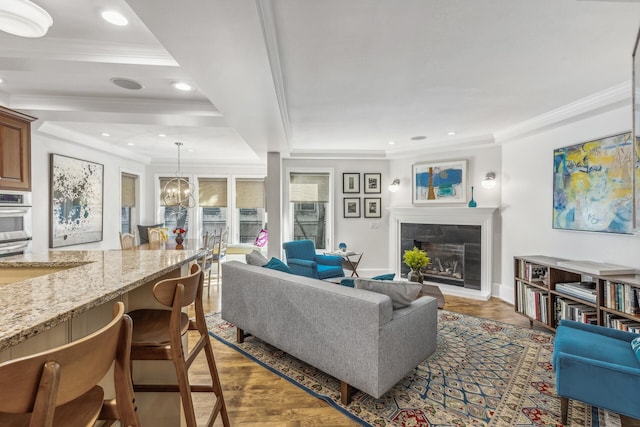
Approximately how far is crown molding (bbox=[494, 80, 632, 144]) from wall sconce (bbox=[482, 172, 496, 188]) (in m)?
0.54

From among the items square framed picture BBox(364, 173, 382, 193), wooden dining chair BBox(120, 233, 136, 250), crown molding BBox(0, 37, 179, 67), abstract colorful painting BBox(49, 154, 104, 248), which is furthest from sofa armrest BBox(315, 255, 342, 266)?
abstract colorful painting BBox(49, 154, 104, 248)

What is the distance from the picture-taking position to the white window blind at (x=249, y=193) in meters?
6.96

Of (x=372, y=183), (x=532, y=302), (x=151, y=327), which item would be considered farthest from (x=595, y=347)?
(x=372, y=183)

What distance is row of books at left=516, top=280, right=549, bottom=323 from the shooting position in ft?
11.0

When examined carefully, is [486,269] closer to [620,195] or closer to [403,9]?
[620,195]

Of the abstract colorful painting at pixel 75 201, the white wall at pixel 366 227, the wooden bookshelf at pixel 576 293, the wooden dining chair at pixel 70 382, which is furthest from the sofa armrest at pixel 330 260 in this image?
the wooden dining chair at pixel 70 382

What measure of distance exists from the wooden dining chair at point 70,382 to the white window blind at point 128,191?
19.7 ft

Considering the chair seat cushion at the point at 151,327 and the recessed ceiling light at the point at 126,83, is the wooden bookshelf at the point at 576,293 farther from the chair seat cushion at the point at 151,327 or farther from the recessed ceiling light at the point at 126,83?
the recessed ceiling light at the point at 126,83

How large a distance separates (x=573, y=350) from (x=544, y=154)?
2.73m

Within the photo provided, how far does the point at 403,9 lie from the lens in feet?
5.67

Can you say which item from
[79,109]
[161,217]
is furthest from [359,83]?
[161,217]

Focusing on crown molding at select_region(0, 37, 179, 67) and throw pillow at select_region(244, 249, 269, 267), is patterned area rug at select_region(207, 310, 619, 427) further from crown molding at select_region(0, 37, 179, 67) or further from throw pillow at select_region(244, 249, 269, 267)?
crown molding at select_region(0, 37, 179, 67)

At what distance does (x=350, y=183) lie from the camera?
5961mm

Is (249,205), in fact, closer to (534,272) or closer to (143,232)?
(143,232)
